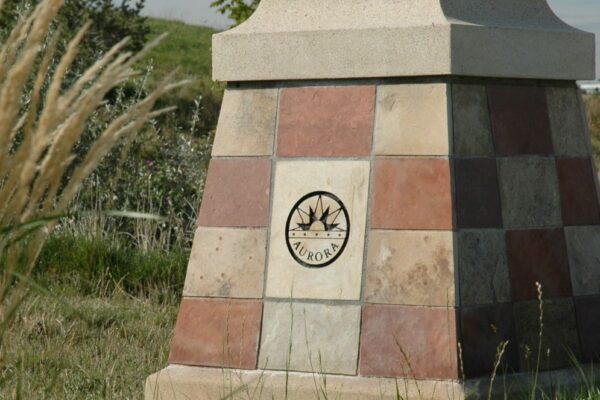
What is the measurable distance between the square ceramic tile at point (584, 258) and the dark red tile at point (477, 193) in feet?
1.34

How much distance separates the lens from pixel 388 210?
143 inches

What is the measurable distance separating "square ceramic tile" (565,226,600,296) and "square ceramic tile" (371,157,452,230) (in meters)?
0.62

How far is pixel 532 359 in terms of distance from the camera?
379cm

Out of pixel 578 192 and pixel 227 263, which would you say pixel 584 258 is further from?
pixel 227 263


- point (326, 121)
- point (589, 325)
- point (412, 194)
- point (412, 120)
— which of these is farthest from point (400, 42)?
point (589, 325)

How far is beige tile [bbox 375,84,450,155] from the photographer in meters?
3.58

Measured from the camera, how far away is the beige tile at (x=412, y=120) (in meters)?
3.58

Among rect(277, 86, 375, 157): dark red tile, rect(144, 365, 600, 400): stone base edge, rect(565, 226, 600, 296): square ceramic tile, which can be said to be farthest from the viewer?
rect(565, 226, 600, 296): square ceramic tile

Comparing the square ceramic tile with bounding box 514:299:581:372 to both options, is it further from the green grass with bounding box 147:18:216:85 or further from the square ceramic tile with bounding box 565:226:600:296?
the green grass with bounding box 147:18:216:85

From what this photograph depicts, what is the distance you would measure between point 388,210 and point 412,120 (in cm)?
29

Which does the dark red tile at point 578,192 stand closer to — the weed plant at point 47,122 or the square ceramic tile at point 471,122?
the square ceramic tile at point 471,122

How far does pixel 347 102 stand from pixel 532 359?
105 centimetres

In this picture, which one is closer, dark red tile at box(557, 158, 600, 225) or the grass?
dark red tile at box(557, 158, 600, 225)

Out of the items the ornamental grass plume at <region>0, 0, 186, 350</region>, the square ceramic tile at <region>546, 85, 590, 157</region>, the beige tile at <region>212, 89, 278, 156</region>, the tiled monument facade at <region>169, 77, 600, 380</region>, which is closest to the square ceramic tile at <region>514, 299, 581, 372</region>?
the tiled monument facade at <region>169, 77, 600, 380</region>
